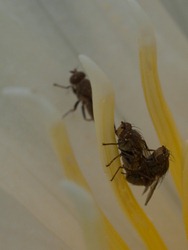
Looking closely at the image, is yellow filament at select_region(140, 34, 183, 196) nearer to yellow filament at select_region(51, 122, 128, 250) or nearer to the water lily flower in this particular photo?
the water lily flower

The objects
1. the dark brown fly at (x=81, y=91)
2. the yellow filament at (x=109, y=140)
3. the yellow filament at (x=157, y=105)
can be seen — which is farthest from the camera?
the dark brown fly at (x=81, y=91)

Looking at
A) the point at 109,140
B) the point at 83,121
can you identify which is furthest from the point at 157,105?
the point at 83,121

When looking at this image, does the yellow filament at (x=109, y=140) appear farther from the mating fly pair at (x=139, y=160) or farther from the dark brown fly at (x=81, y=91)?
the dark brown fly at (x=81, y=91)

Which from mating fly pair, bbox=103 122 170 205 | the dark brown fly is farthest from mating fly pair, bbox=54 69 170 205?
the dark brown fly

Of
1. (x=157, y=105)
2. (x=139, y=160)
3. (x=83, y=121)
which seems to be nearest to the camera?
(x=139, y=160)

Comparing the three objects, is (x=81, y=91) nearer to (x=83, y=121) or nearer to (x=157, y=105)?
(x=83, y=121)

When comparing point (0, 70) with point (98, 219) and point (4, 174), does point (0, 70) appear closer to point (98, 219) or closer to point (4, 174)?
point (4, 174)

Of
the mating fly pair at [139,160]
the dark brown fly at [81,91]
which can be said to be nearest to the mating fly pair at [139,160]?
the mating fly pair at [139,160]
